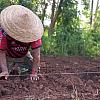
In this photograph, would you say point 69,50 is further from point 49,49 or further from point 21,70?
point 21,70

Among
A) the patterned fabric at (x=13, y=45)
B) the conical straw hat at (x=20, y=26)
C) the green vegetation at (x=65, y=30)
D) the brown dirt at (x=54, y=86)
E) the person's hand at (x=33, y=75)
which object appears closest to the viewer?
the brown dirt at (x=54, y=86)

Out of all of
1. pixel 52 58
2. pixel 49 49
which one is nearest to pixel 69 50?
pixel 49 49

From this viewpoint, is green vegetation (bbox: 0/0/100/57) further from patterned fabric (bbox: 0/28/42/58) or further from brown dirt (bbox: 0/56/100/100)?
patterned fabric (bbox: 0/28/42/58)

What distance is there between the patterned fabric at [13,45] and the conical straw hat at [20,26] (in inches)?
5.3

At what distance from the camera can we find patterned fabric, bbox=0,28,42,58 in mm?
4150

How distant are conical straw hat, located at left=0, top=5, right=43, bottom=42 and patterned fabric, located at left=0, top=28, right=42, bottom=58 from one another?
0.45 ft

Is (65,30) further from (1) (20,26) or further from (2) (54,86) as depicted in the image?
(1) (20,26)

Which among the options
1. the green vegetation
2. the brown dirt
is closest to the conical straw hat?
the brown dirt

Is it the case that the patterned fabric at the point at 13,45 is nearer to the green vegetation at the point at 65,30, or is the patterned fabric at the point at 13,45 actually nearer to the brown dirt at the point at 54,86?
the brown dirt at the point at 54,86

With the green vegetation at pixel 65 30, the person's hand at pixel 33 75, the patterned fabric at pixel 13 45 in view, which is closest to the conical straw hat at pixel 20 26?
the patterned fabric at pixel 13 45

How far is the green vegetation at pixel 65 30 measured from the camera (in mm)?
7301

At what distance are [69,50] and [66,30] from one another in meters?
0.68

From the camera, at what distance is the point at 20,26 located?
Result: 4.00m

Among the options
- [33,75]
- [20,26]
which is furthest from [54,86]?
[20,26]
